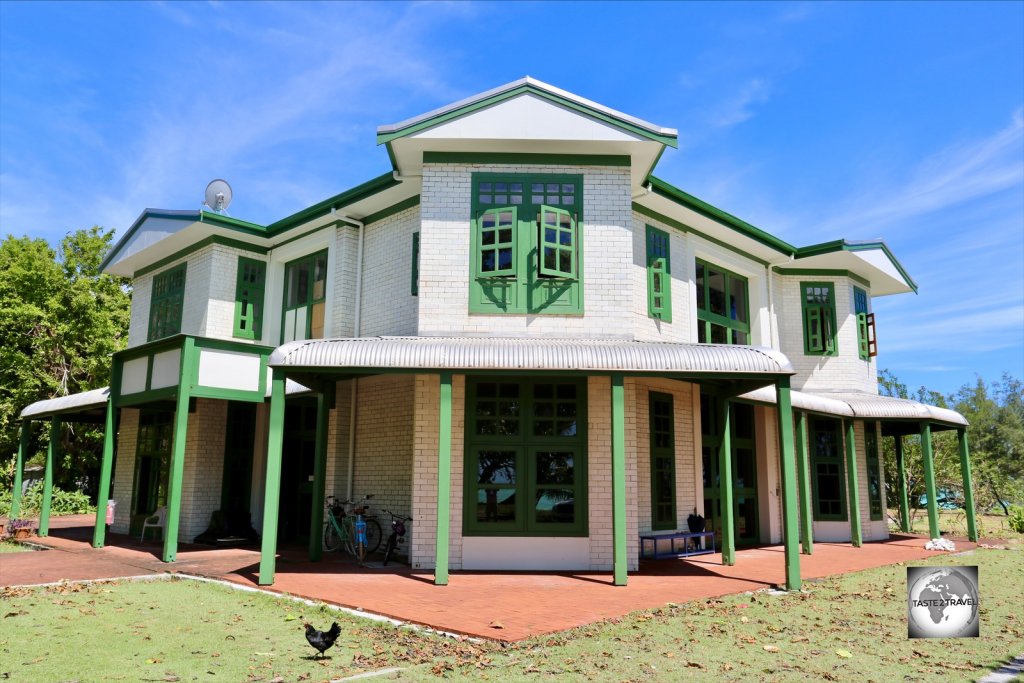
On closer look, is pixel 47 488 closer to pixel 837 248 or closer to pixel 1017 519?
pixel 837 248

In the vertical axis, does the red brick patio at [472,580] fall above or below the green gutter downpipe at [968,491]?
below

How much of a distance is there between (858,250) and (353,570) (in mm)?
12997

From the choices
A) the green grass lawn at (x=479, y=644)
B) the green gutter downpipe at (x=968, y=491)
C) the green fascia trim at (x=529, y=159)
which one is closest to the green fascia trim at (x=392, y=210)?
the green fascia trim at (x=529, y=159)

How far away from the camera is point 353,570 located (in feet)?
36.2

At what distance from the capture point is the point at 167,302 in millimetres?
17031

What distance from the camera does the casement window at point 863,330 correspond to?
1778cm

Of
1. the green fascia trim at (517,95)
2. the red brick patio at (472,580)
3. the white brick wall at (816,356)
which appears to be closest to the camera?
the red brick patio at (472,580)

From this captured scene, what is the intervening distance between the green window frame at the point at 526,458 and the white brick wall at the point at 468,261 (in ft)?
2.94

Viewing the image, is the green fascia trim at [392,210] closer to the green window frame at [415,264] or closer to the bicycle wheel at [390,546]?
the green window frame at [415,264]

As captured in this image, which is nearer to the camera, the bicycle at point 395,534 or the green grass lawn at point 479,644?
the green grass lawn at point 479,644

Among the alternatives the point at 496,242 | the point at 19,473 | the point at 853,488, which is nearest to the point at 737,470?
the point at 853,488

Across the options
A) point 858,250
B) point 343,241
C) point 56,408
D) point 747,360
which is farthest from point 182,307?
point 858,250

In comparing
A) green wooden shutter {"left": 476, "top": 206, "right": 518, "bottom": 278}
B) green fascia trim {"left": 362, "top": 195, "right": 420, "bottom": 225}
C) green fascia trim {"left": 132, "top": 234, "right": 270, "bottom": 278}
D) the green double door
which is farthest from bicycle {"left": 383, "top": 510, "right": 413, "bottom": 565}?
green fascia trim {"left": 132, "top": 234, "right": 270, "bottom": 278}

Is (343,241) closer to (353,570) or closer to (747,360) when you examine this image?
(353,570)
